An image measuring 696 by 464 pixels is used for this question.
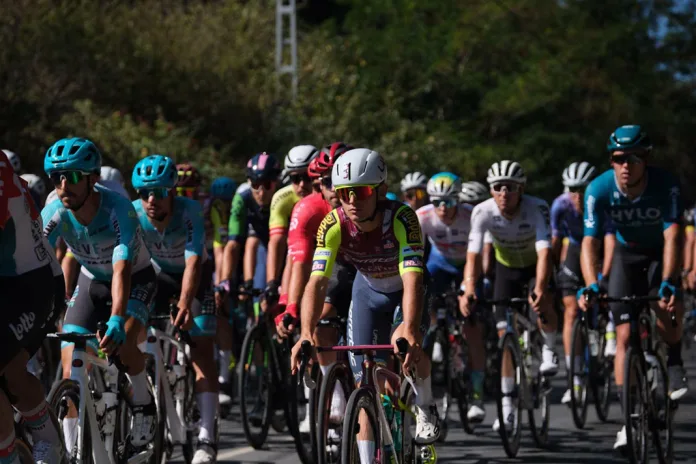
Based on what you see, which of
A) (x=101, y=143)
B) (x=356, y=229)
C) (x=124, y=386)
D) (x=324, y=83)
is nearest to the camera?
(x=356, y=229)

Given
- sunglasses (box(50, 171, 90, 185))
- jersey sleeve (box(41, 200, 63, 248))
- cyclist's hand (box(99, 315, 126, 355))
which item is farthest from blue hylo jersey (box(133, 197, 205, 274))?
cyclist's hand (box(99, 315, 126, 355))

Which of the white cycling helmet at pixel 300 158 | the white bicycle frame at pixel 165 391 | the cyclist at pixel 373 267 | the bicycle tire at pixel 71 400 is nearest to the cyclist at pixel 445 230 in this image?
the white cycling helmet at pixel 300 158

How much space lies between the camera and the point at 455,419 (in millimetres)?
12172

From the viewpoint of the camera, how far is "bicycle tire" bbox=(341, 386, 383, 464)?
20.8 feet

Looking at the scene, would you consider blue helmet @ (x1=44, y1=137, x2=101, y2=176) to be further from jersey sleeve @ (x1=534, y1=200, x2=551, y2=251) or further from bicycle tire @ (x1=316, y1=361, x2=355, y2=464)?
jersey sleeve @ (x1=534, y1=200, x2=551, y2=251)

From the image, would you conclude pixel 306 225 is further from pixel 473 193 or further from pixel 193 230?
pixel 473 193

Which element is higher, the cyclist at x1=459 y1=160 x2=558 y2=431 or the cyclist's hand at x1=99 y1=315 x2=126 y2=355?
the cyclist at x1=459 y1=160 x2=558 y2=431

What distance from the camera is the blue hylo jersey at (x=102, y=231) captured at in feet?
24.3

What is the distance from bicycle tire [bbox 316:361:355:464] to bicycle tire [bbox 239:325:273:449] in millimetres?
2597

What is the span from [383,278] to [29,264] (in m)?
2.55

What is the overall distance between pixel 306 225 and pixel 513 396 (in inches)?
92.8

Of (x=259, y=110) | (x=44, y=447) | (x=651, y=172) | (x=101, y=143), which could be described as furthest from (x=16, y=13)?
(x=44, y=447)

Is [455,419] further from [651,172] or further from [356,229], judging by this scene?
[356,229]

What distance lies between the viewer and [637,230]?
941cm
